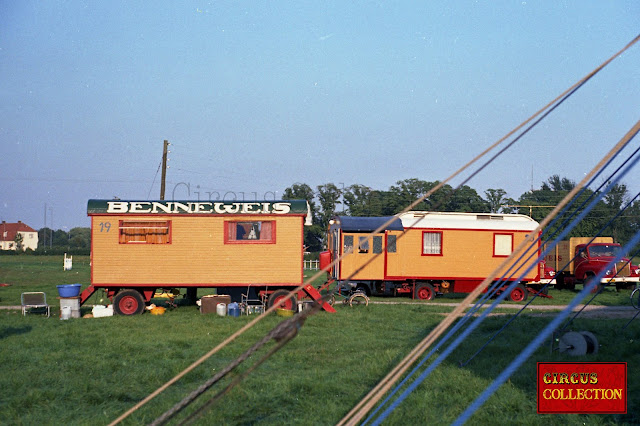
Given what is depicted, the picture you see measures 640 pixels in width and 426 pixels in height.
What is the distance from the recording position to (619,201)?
57281 millimetres

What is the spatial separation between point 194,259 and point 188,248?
0.38m

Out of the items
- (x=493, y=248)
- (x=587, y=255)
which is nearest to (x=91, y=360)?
(x=493, y=248)

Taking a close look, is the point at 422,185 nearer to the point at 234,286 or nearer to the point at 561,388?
the point at 234,286

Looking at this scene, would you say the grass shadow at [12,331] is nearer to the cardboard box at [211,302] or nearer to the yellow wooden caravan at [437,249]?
the cardboard box at [211,302]

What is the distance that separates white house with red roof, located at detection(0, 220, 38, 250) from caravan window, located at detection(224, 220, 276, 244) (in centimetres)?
10016

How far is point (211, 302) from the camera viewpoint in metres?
17.0

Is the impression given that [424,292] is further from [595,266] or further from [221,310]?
[221,310]

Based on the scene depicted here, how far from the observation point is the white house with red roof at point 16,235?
105750 mm

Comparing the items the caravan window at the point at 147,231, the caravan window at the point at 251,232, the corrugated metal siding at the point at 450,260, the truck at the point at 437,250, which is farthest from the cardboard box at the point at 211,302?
the corrugated metal siding at the point at 450,260

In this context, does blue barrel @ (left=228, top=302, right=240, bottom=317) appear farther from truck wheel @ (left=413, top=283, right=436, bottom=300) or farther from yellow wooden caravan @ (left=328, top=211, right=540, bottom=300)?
truck wheel @ (left=413, top=283, right=436, bottom=300)

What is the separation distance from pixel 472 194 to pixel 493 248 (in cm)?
3859

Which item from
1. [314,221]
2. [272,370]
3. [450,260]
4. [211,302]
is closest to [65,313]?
[211,302]

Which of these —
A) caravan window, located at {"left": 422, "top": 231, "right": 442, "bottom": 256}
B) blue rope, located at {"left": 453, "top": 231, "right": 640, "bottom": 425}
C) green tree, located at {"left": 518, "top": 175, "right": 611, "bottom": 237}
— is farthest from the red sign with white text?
green tree, located at {"left": 518, "top": 175, "right": 611, "bottom": 237}

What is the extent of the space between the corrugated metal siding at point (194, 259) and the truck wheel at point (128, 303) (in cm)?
36
